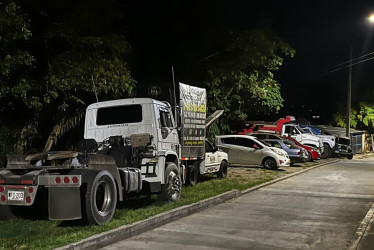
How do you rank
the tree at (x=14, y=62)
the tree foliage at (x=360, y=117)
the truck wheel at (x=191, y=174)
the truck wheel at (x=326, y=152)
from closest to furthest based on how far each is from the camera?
the tree at (x=14, y=62), the truck wheel at (x=191, y=174), the truck wheel at (x=326, y=152), the tree foliage at (x=360, y=117)

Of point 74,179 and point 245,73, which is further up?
point 245,73

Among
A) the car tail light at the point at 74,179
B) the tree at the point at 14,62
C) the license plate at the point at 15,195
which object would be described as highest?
the tree at the point at 14,62

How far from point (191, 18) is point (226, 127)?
11.1 meters

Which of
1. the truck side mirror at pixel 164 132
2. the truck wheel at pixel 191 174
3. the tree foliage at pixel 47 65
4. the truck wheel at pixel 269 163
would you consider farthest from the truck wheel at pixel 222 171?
the truck side mirror at pixel 164 132

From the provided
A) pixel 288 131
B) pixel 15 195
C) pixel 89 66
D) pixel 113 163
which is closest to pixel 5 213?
pixel 15 195

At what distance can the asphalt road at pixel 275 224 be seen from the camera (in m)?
6.81

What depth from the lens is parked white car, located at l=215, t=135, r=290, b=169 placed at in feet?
64.1

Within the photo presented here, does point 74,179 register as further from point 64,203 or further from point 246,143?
point 246,143

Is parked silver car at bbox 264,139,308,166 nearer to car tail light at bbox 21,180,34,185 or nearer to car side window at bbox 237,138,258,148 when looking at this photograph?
car side window at bbox 237,138,258,148

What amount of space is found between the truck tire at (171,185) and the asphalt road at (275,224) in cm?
84

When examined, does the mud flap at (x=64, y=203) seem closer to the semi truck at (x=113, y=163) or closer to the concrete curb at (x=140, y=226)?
the semi truck at (x=113, y=163)

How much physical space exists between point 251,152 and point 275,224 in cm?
A: 1165

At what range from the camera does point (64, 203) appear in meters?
6.91

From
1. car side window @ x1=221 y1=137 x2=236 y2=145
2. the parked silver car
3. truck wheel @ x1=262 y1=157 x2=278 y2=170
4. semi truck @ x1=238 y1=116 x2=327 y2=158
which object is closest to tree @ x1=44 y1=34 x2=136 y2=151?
car side window @ x1=221 y1=137 x2=236 y2=145
